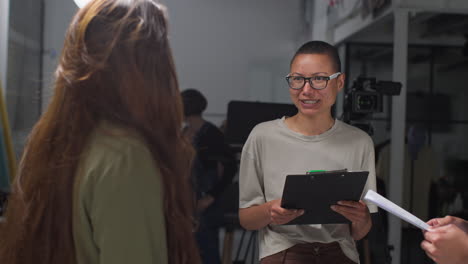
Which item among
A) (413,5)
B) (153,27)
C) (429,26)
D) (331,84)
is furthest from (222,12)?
(153,27)

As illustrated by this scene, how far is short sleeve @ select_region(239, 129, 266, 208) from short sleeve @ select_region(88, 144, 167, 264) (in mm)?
952

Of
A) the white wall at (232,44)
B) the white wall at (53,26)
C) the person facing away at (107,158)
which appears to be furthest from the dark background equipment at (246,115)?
the white wall at (53,26)

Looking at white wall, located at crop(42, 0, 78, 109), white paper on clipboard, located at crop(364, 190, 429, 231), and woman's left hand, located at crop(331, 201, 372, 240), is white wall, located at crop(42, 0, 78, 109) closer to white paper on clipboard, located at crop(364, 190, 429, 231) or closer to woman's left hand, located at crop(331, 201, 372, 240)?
woman's left hand, located at crop(331, 201, 372, 240)

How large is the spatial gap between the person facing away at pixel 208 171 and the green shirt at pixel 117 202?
231cm

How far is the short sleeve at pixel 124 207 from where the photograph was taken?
812mm

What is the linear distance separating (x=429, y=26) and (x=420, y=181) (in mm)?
1569

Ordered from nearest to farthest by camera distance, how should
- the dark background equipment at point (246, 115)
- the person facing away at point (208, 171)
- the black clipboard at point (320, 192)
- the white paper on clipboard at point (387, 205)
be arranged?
1. the white paper on clipboard at point (387, 205)
2. the black clipboard at point (320, 192)
3. the dark background equipment at point (246, 115)
4. the person facing away at point (208, 171)

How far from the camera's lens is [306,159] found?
5.75ft

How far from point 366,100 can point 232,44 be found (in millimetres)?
2013

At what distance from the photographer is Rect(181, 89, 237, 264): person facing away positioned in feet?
10.6

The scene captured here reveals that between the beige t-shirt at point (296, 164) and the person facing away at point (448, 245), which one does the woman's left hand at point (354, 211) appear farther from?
the person facing away at point (448, 245)

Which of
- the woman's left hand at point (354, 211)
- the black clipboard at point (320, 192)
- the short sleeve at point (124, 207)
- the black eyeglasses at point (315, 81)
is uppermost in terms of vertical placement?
the black eyeglasses at point (315, 81)

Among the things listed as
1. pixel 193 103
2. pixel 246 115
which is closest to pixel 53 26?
pixel 193 103

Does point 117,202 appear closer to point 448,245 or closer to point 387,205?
point 387,205
